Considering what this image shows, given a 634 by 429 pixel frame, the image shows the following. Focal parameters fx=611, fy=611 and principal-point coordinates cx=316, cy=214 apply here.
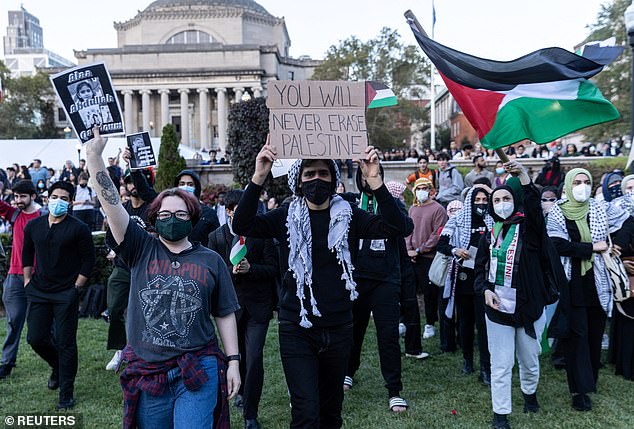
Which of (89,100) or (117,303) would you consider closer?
(89,100)

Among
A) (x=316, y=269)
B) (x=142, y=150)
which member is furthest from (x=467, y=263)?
(x=142, y=150)

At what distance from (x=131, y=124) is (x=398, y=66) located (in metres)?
44.6

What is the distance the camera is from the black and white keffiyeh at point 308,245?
4016mm

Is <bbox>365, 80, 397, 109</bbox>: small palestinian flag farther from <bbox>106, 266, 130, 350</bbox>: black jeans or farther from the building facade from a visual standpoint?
the building facade

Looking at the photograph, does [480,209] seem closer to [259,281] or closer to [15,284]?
[259,281]

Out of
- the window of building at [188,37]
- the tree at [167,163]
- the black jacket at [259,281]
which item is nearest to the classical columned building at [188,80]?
the window of building at [188,37]

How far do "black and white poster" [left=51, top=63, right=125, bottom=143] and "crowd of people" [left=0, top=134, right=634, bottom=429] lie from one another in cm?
56

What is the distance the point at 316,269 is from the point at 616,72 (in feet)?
115

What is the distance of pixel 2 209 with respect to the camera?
7.09 meters

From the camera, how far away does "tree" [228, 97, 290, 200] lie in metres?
19.4

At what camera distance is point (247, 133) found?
19688 mm

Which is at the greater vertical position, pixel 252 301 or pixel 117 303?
pixel 252 301

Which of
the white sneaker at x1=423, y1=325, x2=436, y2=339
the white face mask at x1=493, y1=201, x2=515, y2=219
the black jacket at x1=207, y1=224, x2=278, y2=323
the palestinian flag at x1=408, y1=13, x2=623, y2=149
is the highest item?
the palestinian flag at x1=408, y1=13, x2=623, y2=149

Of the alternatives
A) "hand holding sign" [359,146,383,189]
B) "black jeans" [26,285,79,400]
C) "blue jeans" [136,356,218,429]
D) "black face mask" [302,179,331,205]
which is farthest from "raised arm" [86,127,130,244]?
"black jeans" [26,285,79,400]
